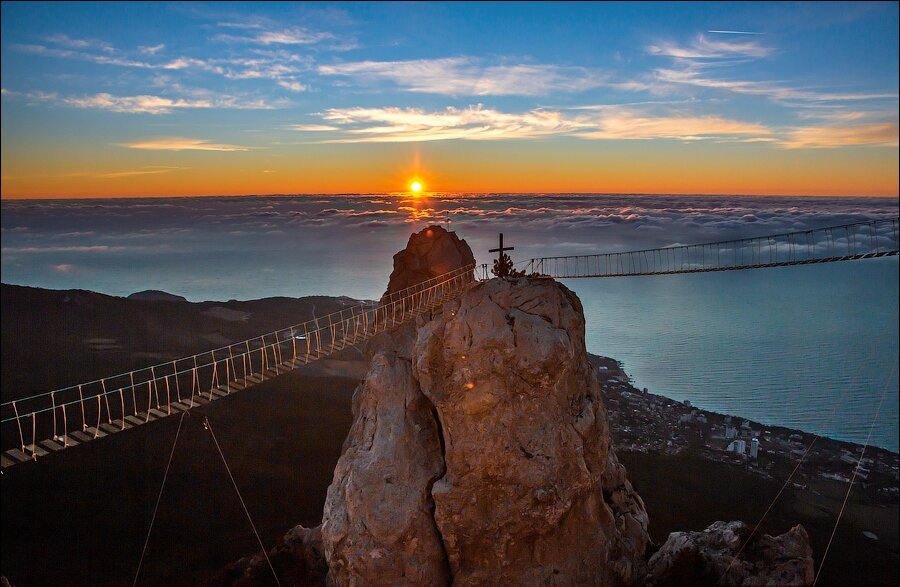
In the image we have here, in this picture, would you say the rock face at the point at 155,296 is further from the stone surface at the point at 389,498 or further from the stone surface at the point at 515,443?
the stone surface at the point at 515,443


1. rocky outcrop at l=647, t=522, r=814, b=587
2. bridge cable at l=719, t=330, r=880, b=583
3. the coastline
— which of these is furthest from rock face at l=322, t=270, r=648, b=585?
the coastline

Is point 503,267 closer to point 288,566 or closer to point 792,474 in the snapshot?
point 288,566

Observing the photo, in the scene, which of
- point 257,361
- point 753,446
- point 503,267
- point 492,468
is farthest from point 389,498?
point 257,361

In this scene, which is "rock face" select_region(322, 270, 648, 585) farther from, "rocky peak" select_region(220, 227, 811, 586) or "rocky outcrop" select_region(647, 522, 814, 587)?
"rocky outcrop" select_region(647, 522, 814, 587)

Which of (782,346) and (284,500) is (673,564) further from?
(782,346)

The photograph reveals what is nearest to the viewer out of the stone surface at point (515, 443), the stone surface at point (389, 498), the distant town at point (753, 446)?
the stone surface at point (515, 443)

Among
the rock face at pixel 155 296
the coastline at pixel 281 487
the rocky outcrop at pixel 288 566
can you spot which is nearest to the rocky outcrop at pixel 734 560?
the rocky outcrop at pixel 288 566
